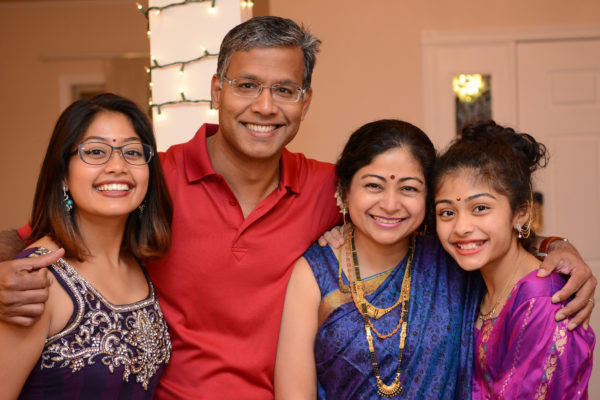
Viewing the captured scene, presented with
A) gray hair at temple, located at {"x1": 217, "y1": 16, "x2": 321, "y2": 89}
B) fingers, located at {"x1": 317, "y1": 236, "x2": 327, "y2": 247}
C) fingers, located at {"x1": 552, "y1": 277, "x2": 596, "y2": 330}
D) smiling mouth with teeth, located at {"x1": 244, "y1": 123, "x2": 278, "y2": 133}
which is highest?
gray hair at temple, located at {"x1": 217, "y1": 16, "x2": 321, "y2": 89}

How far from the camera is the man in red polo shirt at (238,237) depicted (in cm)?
194

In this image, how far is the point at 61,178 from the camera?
5.44 feet

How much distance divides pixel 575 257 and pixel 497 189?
0.29 meters

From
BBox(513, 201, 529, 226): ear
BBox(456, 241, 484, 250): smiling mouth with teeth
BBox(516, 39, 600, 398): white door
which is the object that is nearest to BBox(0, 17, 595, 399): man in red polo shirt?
BBox(456, 241, 484, 250): smiling mouth with teeth

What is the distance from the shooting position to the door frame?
181 inches

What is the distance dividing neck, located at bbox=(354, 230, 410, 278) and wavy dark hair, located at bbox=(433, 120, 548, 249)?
26 centimetres

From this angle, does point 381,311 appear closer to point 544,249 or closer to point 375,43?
point 544,249

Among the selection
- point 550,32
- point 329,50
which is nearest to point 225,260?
point 329,50

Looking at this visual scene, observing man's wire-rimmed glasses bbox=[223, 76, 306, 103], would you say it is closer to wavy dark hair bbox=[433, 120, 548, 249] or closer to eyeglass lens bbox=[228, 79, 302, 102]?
eyeglass lens bbox=[228, 79, 302, 102]

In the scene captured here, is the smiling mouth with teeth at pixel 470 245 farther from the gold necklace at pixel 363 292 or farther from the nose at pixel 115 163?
the nose at pixel 115 163

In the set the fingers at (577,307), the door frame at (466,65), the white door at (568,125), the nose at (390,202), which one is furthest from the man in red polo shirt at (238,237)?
the white door at (568,125)

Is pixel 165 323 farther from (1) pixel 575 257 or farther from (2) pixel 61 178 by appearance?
(1) pixel 575 257

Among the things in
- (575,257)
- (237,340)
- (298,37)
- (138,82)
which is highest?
(138,82)

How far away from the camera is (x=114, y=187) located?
5.56ft
